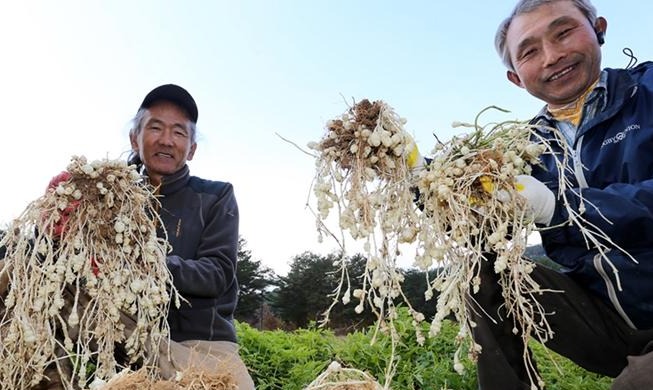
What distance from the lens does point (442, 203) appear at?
177 centimetres

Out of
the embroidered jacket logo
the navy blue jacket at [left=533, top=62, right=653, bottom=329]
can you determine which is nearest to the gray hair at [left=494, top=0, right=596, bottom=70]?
the navy blue jacket at [left=533, top=62, right=653, bottom=329]

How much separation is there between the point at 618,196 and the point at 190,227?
187 cm

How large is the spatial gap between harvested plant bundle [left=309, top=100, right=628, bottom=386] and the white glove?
3cm

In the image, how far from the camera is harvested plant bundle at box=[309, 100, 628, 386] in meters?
1.64

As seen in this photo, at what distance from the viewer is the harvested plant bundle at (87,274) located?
193cm

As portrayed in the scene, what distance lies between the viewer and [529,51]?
214cm

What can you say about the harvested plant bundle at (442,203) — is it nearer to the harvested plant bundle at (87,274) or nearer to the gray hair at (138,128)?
the harvested plant bundle at (87,274)

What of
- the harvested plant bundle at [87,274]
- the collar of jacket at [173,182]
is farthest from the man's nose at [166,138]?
the harvested plant bundle at [87,274]

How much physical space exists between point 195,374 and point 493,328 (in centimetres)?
109

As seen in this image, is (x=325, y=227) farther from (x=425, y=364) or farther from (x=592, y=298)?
(x=425, y=364)

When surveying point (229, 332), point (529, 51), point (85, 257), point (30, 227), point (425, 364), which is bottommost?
point (425, 364)

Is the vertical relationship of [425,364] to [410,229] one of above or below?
below

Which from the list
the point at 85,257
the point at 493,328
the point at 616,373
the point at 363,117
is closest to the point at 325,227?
the point at 363,117

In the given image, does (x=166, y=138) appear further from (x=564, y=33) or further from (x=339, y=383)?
(x=564, y=33)
